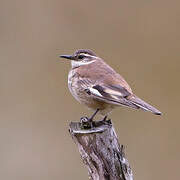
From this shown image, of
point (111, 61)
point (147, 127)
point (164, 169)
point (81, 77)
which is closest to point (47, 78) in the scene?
point (111, 61)

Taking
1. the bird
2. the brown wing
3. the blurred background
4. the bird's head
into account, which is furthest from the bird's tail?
the blurred background

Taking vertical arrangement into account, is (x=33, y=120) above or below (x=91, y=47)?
below

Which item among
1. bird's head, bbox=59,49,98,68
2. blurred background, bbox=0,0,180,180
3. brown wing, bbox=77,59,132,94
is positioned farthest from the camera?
blurred background, bbox=0,0,180,180

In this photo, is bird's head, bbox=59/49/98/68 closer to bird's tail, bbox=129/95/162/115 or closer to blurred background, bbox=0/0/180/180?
bird's tail, bbox=129/95/162/115

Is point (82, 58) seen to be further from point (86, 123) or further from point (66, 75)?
point (66, 75)

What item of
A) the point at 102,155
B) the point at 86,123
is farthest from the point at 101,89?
the point at 102,155

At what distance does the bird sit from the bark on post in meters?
0.52

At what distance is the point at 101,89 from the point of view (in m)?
7.39

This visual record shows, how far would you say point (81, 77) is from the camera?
7887mm

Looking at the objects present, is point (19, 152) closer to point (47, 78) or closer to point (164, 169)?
point (47, 78)

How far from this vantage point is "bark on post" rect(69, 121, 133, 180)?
642 centimetres

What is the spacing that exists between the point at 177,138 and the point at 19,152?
2947 mm

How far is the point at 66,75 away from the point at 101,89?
5438 millimetres

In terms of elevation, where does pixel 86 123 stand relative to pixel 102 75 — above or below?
below
